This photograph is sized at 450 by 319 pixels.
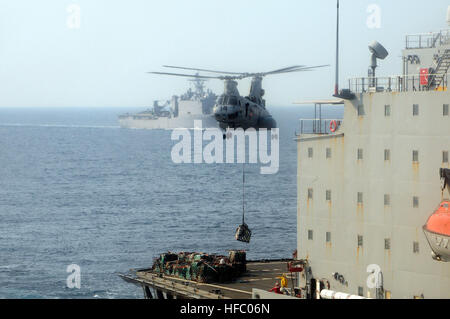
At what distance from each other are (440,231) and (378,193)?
5.27 meters

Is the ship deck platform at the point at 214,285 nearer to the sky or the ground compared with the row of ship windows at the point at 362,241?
nearer to the ground

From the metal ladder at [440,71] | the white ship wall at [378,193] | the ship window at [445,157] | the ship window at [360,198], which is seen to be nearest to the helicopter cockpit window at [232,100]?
the white ship wall at [378,193]

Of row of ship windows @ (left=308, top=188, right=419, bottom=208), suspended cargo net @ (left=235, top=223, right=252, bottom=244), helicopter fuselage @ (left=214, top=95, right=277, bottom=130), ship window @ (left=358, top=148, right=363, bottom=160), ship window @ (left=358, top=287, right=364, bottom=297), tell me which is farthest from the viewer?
helicopter fuselage @ (left=214, top=95, right=277, bottom=130)

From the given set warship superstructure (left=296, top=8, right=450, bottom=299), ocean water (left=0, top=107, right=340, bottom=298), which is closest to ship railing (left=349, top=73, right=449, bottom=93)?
warship superstructure (left=296, top=8, right=450, bottom=299)

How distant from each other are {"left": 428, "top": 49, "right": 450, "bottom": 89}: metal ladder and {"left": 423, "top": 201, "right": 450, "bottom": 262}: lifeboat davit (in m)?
7.14

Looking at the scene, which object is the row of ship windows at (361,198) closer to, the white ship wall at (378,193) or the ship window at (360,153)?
the white ship wall at (378,193)

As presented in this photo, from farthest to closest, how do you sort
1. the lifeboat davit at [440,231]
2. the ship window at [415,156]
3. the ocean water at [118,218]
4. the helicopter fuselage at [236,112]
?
the ocean water at [118,218] < the helicopter fuselage at [236,112] < the ship window at [415,156] < the lifeboat davit at [440,231]

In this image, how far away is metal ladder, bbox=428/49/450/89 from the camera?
38.6m

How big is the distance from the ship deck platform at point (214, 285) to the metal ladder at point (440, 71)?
14884 millimetres

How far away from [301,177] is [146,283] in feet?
43.0

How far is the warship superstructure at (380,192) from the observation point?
120 feet

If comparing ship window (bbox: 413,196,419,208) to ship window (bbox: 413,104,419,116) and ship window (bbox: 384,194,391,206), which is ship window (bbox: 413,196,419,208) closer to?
ship window (bbox: 384,194,391,206)

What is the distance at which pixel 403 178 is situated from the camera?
37750 millimetres
